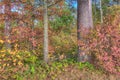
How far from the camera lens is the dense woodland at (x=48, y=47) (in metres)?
6.55

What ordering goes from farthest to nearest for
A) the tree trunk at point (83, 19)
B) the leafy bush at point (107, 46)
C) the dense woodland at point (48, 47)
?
1. the tree trunk at point (83, 19)
2. the leafy bush at point (107, 46)
3. the dense woodland at point (48, 47)

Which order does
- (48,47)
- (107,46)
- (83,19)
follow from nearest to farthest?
(107,46)
(48,47)
(83,19)

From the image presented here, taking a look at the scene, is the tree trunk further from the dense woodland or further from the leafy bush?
the leafy bush

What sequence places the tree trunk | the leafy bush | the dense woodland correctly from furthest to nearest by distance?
1. the tree trunk
2. the leafy bush
3. the dense woodland

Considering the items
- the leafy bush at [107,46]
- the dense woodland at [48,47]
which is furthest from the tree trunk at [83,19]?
the leafy bush at [107,46]

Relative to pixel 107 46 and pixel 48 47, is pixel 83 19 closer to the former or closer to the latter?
pixel 107 46

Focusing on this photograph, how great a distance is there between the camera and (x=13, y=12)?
7.69 metres

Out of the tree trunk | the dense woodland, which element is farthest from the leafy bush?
the tree trunk

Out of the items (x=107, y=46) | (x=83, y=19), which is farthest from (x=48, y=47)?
(x=107, y=46)

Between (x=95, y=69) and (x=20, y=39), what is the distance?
2887 mm

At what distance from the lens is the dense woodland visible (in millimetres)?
6547

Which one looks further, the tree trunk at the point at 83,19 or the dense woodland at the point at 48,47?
the tree trunk at the point at 83,19

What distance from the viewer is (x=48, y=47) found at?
776cm

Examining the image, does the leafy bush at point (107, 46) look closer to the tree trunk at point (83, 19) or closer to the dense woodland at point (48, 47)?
the dense woodland at point (48, 47)
